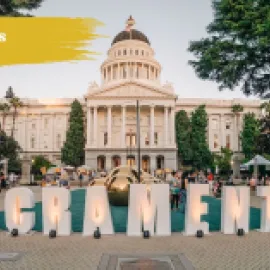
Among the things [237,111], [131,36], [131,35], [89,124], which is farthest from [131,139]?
[131,35]

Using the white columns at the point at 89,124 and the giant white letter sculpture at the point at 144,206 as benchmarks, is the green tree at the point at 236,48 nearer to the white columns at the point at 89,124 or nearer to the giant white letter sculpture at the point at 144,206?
the giant white letter sculpture at the point at 144,206

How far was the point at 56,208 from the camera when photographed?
10.0 meters

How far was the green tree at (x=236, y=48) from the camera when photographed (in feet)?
59.5

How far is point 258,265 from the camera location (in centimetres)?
690

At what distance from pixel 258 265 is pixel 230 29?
50.3ft

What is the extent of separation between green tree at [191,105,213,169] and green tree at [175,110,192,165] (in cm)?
86

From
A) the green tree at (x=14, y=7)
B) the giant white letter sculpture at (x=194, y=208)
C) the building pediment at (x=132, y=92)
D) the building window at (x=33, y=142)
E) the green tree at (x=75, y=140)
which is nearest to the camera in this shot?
the giant white letter sculpture at (x=194, y=208)

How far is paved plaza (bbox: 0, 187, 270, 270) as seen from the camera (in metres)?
6.99

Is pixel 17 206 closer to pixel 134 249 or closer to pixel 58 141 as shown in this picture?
pixel 134 249

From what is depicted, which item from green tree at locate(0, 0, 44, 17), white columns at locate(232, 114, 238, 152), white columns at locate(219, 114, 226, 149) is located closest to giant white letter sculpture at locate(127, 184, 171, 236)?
green tree at locate(0, 0, 44, 17)

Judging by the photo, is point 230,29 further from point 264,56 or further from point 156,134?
point 156,134

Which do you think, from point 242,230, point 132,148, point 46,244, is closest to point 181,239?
point 242,230

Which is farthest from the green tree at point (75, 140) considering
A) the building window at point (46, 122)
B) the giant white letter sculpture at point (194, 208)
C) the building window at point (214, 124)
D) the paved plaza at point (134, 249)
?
the giant white letter sculpture at point (194, 208)

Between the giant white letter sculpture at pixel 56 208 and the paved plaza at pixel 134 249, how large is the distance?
0.35 meters
